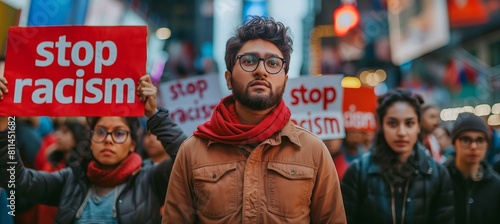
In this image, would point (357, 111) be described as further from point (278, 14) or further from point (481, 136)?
point (278, 14)

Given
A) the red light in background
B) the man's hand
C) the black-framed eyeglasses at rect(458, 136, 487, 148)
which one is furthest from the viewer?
the red light in background

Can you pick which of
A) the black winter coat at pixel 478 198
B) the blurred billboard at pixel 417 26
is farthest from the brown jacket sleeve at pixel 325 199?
the blurred billboard at pixel 417 26

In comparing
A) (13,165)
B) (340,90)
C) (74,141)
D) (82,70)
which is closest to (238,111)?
(82,70)

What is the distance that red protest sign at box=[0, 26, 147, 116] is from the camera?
11.5 feet

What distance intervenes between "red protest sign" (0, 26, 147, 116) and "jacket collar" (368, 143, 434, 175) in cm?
192

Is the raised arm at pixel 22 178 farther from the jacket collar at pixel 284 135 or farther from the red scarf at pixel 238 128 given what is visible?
the jacket collar at pixel 284 135

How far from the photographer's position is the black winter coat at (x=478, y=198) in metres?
4.19

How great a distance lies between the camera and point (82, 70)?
359 centimetres

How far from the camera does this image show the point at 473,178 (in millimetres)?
4316

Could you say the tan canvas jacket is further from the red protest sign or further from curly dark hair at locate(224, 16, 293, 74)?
the red protest sign

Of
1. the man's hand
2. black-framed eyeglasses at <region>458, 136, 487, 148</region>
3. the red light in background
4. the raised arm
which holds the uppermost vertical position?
the red light in background

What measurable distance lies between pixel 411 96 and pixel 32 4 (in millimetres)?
4450

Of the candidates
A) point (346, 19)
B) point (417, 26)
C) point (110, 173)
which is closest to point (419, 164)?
point (110, 173)

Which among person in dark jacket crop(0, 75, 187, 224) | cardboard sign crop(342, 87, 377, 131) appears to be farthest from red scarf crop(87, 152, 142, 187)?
cardboard sign crop(342, 87, 377, 131)
